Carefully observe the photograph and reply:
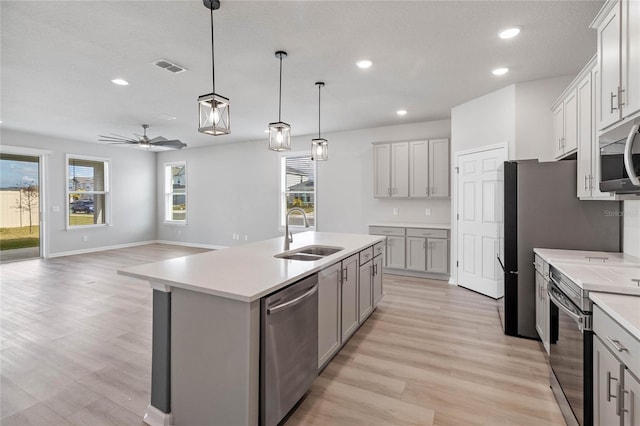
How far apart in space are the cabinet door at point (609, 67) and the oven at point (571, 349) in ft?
3.55

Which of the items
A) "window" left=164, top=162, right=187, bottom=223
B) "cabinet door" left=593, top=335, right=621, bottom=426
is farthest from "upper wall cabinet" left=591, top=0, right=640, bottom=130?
"window" left=164, top=162, right=187, bottom=223

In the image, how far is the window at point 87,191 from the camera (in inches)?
292

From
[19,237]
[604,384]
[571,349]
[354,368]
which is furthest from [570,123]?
[19,237]

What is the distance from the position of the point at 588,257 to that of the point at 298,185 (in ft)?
18.0

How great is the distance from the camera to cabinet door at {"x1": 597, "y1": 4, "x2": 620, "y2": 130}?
6.05ft

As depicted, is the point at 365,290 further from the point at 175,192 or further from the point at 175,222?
the point at 175,192

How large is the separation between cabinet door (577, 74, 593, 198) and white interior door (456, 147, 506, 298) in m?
1.35

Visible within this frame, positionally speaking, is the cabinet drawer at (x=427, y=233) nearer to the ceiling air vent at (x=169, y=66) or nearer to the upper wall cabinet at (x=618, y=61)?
the upper wall cabinet at (x=618, y=61)

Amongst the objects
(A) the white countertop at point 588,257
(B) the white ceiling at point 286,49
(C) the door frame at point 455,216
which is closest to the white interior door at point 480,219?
(C) the door frame at point 455,216

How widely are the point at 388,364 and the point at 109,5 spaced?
358cm

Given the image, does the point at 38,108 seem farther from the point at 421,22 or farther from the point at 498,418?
the point at 498,418

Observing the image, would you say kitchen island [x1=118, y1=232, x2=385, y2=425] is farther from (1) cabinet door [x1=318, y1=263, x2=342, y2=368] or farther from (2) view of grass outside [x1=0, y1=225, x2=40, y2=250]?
(2) view of grass outside [x1=0, y1=225, x2=40, y2=250]

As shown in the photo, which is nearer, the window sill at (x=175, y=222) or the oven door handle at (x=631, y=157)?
the oven door handle at (x=631, y=157)

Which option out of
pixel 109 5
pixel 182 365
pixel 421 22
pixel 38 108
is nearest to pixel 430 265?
pixel 421 22
